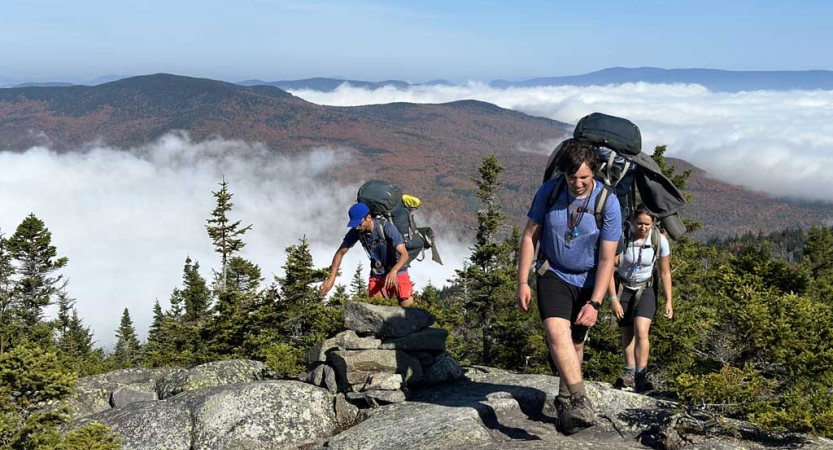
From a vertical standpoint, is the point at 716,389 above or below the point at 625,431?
above

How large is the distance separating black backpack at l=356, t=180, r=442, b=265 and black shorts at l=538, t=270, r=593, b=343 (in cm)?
370

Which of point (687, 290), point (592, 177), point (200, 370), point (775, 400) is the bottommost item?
point (687, 290)

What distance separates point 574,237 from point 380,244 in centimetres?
422

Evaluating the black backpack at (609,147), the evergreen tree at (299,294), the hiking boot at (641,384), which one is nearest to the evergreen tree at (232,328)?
the evergreen tree at (299,294)

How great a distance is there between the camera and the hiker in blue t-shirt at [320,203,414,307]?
9.50m

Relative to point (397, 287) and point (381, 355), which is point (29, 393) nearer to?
point (381, 355)

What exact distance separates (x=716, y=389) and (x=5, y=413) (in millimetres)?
8224

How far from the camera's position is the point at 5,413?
7422 millimetres

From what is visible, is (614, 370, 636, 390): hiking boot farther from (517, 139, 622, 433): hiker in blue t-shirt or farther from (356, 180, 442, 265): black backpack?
(356, 180, 442, 265): black backpack

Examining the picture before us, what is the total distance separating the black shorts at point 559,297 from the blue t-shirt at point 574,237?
0.07 meters

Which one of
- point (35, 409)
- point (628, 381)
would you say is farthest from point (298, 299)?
point (628, 381)

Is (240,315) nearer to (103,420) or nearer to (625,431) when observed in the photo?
(103,420)

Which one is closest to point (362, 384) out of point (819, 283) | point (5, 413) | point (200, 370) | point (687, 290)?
point (200, 370)

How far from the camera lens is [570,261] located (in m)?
6.25
